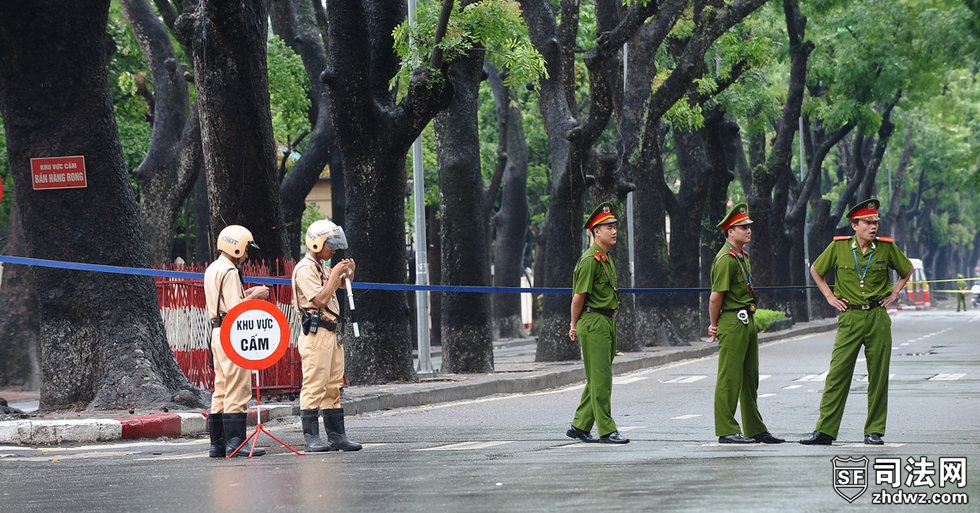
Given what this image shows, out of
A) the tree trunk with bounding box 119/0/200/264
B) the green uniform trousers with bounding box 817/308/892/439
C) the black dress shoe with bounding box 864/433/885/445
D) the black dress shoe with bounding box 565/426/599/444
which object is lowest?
the black dress shoe with bounding box 864/433/885/445

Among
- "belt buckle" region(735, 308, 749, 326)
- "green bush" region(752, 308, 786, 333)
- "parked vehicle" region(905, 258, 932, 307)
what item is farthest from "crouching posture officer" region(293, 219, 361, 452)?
"parked vehicle" region(905, 258, 932, 307)

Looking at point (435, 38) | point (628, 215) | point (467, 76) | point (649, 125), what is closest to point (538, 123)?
point (628, 215)

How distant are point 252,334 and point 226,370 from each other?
354 millimetres

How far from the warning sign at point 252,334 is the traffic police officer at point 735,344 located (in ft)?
11.2

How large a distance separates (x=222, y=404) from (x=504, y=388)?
30.1 ft

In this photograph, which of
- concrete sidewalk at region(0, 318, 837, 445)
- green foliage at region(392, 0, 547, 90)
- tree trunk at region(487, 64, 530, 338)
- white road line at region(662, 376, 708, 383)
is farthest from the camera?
tree trunk at region(487, 64, 530, 338)

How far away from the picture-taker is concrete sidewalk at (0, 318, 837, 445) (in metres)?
13.6

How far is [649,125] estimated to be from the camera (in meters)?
29.2

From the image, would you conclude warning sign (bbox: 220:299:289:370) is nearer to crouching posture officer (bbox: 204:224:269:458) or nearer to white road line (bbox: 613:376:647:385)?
crouching posture officer (bbox: 204:224:269:458)

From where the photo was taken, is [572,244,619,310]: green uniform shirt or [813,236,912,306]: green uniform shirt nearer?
[813,236,912,306]: green uniform shirt

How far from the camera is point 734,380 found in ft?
37.5

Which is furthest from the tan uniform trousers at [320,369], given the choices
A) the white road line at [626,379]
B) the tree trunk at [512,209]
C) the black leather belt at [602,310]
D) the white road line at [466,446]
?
the tree trunk at [512,209]

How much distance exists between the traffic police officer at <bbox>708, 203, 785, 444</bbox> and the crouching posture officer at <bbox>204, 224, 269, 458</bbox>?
143 inches

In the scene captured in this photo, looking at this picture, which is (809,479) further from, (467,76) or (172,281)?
(467,76)
